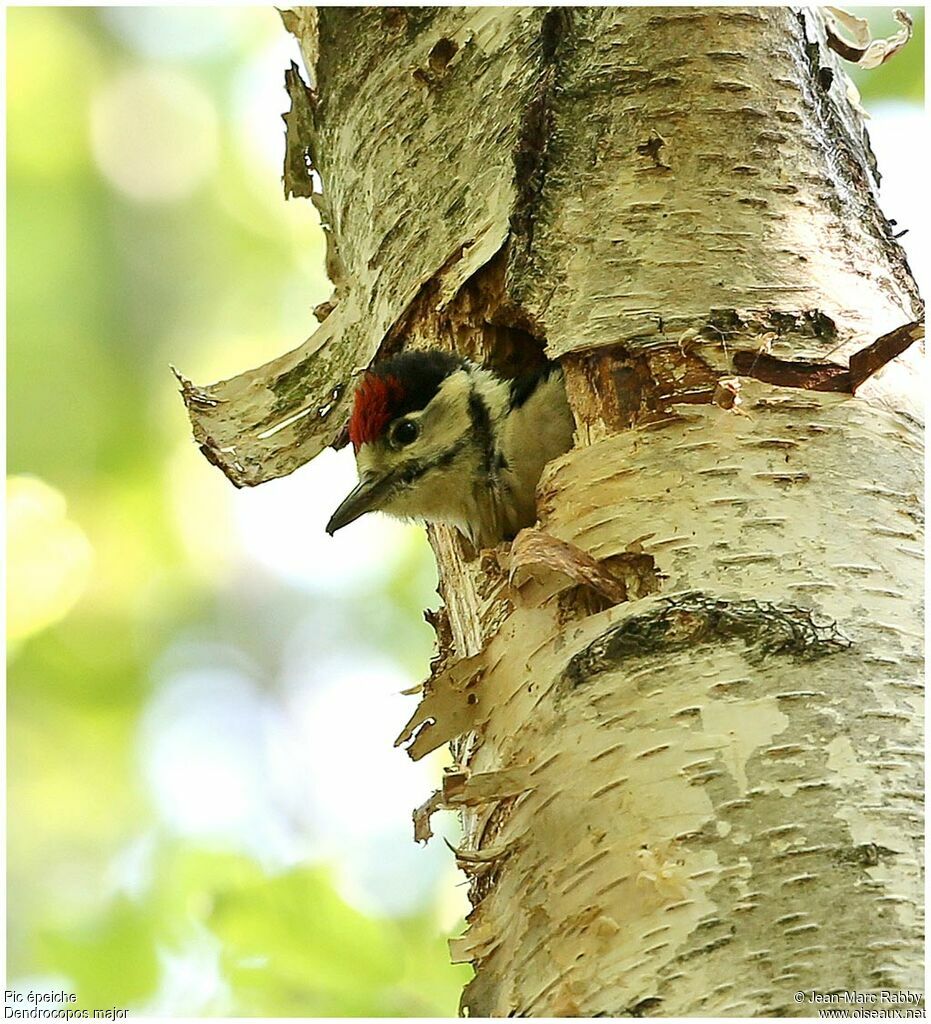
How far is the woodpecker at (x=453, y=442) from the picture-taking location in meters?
3.23

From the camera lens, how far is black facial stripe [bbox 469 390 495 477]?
11.4ft

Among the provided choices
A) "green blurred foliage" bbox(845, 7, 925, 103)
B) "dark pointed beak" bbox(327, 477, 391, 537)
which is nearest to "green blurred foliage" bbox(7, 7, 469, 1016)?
"dark pointed beak" bbox(327, 477, 391, 537)

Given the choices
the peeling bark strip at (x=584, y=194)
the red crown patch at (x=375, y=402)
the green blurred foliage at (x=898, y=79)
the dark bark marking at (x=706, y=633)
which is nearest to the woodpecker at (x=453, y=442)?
the red crown patch at (x=375, y=402)

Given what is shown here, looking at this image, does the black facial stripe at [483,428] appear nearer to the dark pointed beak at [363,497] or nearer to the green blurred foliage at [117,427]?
the dark pointed beak at [363,497]

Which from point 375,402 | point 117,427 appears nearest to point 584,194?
point 375,402

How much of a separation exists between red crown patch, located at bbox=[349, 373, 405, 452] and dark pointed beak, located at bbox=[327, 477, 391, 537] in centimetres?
15

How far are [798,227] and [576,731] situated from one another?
46.8 inches

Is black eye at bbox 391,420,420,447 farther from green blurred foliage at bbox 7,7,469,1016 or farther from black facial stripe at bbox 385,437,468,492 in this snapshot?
green blurred foliage at bbox 7,7,469,1016

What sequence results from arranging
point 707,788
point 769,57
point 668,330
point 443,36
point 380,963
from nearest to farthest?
point 707,788, point 668,330, point 769,57, point 443,36, point 380,963

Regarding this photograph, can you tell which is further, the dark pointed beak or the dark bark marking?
the dark pointed beak

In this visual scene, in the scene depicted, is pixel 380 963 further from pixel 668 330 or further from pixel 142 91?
pixel 142 91

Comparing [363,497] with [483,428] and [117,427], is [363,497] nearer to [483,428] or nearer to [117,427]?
[483,428]

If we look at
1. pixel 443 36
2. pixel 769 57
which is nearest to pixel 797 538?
pixel 769 57

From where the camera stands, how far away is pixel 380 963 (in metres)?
3.49
